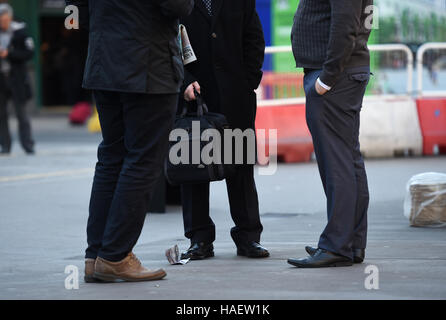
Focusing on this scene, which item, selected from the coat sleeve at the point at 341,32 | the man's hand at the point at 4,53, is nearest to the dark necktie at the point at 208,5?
the coat sleeve at the point at 341,32

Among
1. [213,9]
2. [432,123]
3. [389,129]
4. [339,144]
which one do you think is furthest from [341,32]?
[432,123]

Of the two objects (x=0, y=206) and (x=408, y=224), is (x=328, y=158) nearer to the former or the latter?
(x=408, y=224)

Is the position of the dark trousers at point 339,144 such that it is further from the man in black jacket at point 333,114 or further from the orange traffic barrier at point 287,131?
the orange traffic barrier at point 287,131

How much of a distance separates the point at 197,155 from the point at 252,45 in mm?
779

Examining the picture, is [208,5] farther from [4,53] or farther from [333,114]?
[4,53]

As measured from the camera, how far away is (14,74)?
47.3 ft

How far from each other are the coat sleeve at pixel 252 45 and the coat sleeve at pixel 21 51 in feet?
28.6

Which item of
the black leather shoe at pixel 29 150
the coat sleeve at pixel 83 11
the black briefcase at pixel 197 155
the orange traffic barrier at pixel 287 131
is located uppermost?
the coat sleeve at pixel 83 11

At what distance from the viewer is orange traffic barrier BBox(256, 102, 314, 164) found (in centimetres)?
1254

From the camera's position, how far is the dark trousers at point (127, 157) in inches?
199

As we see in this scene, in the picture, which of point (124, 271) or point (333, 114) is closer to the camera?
point (124, 271)

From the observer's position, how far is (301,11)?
5.61m

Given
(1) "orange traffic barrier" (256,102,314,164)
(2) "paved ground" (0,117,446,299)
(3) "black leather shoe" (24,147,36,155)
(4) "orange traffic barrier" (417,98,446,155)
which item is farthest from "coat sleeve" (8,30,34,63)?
(4) "orange traffic barrier" (417,98,446,155)
